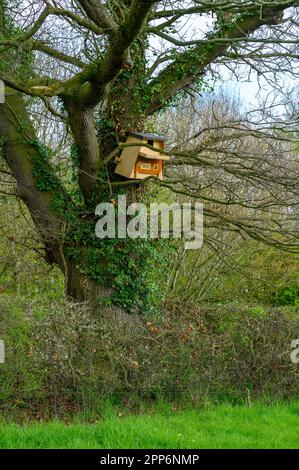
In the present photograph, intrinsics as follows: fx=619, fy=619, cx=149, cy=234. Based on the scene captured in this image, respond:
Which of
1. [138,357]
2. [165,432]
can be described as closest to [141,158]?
[138,357]

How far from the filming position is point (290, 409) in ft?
24.0

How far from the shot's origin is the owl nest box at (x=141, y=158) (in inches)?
313

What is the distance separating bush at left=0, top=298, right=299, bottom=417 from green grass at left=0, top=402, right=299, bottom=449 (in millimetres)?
479

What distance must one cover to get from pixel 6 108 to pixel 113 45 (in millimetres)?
2221

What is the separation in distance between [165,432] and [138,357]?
1.55m

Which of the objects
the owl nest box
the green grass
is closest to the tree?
the owl nest box

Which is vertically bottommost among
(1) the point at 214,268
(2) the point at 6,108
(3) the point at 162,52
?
(1) the point at 214,268

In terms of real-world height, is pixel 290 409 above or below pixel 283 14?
below

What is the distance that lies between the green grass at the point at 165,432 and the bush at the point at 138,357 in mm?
479

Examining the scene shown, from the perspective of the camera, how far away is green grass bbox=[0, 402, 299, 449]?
5387mm

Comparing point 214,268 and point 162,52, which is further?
point 214,268

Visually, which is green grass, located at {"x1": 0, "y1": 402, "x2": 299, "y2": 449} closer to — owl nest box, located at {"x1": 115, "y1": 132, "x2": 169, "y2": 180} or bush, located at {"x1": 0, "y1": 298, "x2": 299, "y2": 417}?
bush, located at {"x1": 0, "y1": 298, "x2": 299, "y2": 417}
